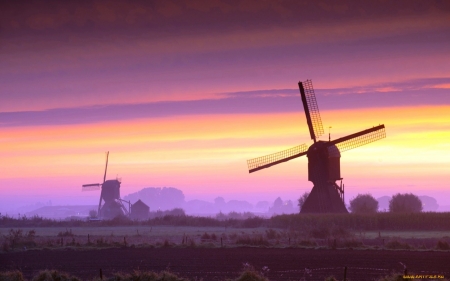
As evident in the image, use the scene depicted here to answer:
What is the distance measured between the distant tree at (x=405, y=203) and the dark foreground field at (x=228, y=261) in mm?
46846

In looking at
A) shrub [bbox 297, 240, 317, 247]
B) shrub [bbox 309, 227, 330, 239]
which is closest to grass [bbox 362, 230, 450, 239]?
shrub [bbox 309, 227, 330, 239]

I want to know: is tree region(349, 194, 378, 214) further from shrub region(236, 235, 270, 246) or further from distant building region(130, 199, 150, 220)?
distant building region(130, 199, 150, 220)

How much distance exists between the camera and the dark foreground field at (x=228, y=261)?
31766 millimetres

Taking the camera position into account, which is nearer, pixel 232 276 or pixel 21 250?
pixel 232 276

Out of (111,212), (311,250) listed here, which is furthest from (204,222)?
(111,212)

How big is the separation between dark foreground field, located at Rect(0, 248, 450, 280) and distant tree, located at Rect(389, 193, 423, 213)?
154 feet

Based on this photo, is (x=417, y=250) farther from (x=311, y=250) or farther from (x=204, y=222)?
(x=204, y=222)

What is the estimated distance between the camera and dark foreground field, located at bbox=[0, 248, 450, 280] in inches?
1251

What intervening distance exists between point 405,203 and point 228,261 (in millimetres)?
60669

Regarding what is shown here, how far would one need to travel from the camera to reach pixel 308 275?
30547mm

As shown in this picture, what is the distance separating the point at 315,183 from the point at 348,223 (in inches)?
219

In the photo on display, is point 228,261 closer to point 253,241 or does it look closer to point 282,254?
point 282,254

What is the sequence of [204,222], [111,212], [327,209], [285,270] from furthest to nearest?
1. [111,212]
2. [204,222]
3. [327,209]
4. [285,270]

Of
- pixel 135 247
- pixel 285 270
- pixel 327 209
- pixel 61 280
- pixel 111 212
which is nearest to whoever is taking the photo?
pixel 61 280
